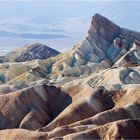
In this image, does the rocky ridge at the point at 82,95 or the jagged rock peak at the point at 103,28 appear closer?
the rocky ridge at the point at 82,95

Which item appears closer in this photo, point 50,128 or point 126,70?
point 50,128

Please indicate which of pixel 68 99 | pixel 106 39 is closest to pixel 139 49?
pixel 106 39

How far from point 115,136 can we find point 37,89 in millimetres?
29817

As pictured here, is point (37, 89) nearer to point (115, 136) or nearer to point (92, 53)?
point (115, 136)

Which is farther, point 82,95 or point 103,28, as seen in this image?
point 103,28

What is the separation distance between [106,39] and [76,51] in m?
7.67

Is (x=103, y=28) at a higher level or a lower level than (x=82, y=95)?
lower

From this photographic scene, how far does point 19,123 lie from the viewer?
261ft

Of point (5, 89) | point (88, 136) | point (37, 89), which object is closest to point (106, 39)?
point (5, 89)

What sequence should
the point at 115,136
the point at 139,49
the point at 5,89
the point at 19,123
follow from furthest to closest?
the point at 139,49, the point at 5,89, the point at 19,123, the point at 115,136

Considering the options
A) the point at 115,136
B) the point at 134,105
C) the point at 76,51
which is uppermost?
the point at 115,136

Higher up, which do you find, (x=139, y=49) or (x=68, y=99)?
(x=68, y=99)

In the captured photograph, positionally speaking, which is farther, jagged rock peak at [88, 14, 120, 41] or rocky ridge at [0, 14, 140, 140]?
jagged rock peak at [88, 14, 120, 41]

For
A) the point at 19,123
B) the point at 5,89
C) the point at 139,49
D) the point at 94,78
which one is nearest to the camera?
the point at 19,123
